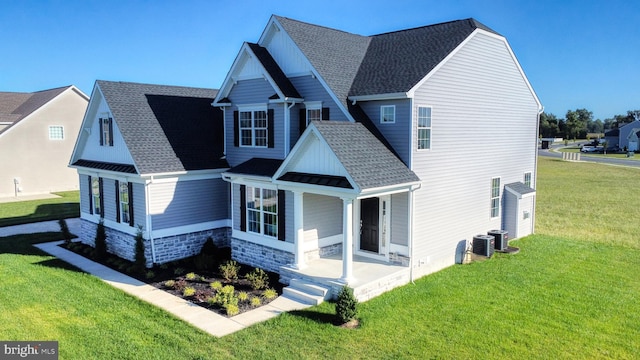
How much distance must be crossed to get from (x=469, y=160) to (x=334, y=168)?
6.44m

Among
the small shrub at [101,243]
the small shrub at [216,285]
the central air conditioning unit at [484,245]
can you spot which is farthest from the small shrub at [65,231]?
the central air conditioning unit at [484,245]

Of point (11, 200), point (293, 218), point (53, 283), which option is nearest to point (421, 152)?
point (293, 218)

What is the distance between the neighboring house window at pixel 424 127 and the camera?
A: 14655 millimetres

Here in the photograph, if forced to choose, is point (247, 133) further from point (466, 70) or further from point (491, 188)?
point (491, 188)

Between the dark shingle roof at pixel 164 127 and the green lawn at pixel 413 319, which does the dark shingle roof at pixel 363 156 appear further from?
the dark shingle roof at pixel 164 127

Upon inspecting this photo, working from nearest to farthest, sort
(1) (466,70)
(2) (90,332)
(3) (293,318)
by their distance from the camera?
(2) (90,332) → (3) (293,318) → (1) (466,70)

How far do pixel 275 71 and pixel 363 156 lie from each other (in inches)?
216

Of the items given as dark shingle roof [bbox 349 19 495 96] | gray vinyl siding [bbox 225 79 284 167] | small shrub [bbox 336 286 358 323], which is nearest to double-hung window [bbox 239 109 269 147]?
gray vinyl siding [bbox 225 79 284 167]

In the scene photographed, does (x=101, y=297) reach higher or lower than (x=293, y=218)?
lower

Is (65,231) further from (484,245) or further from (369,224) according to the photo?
(484,245)

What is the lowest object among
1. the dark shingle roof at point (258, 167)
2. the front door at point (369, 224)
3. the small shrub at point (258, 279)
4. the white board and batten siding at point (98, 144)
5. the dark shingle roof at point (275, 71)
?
the small shrub at point (258, 279)

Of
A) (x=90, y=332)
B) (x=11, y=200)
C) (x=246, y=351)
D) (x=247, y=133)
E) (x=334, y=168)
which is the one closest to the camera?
(x=246, y=351)

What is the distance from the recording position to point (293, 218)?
49.2 feet

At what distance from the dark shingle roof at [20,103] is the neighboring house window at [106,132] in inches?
843
